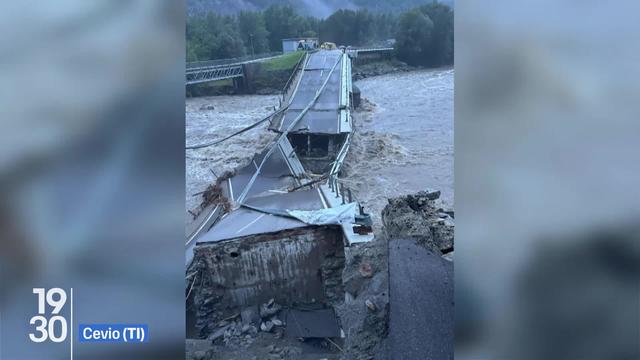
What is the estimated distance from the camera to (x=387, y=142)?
25.5 feet

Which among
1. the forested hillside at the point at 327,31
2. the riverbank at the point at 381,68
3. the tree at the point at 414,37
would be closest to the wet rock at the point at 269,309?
the forested hillside at the point at 327,31

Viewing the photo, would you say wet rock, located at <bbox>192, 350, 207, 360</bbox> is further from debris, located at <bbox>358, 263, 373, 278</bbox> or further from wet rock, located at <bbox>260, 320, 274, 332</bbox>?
debris, located at <bbox>358, 263, 373, 278</bbox>

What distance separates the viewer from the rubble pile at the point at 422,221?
8.46 feet

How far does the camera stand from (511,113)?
0.88 metres

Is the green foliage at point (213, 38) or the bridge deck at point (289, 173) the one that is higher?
the green foliage at point (213, 38)

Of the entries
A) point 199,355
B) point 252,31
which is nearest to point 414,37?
point 252,31

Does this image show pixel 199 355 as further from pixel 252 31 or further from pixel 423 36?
pixel 423 36

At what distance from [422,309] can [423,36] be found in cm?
253

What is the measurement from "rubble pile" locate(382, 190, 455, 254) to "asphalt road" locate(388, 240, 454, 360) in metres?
0.15

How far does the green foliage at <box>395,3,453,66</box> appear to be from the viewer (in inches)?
108

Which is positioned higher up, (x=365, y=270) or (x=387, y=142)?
(x=387, y=142)

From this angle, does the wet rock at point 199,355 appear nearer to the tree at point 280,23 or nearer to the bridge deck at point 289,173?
the bridge deck at point 289,173

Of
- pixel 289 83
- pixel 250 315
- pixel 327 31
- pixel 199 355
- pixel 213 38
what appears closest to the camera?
pixel 213 38

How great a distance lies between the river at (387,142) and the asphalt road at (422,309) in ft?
9.92
